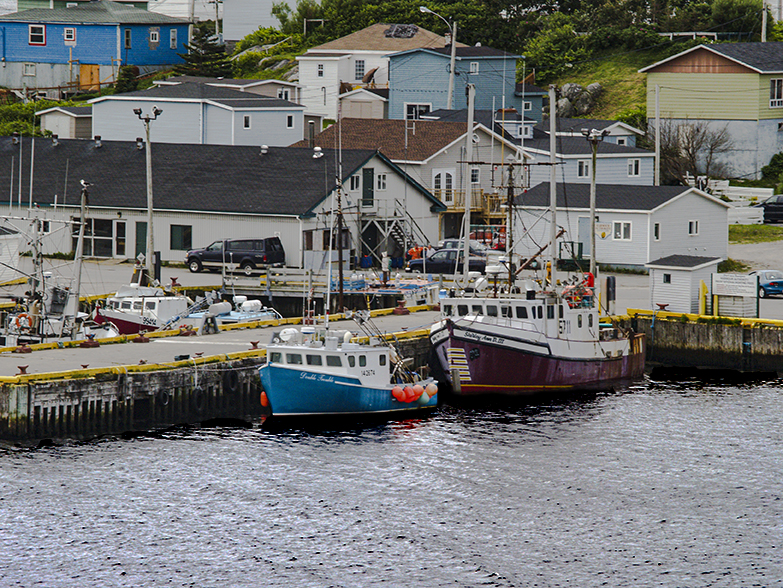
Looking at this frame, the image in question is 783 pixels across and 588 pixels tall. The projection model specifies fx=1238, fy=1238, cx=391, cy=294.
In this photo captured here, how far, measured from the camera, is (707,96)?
288 feet

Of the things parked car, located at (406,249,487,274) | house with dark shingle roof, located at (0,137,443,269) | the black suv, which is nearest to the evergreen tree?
house with dark shingle roof, located at (0,137,443,269)

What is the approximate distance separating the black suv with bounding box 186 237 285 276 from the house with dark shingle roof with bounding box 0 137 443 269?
3.77ft

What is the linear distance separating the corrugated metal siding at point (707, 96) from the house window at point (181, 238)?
39.2 m

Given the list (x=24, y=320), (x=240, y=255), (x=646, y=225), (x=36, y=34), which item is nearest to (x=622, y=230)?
(x=646, y=225)

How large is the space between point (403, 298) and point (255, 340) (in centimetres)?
1244

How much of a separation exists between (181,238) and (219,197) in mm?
3019

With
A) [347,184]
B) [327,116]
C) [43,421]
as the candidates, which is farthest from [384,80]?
[43,421]

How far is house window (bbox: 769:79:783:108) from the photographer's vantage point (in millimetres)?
85787

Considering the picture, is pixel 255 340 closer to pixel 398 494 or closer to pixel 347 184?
pixel 398 494

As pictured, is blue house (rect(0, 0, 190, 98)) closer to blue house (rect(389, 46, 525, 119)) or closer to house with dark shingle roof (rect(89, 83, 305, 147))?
house with dark shingle roof (rect(89, 83, 305, 147))

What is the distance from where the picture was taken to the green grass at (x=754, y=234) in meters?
70.8

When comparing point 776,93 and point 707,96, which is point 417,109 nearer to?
point 707,96

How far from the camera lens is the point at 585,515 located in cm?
3281

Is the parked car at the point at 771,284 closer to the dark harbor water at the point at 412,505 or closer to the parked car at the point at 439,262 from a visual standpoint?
the parked car at the point at 439,262
